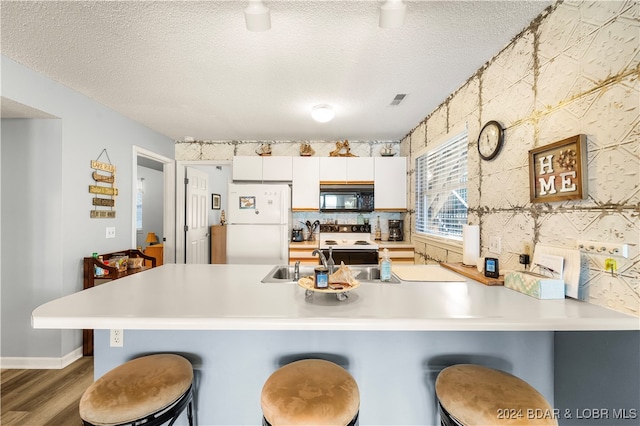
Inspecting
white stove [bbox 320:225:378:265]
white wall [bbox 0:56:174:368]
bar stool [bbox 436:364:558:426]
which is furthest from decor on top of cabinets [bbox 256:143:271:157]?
bar stool [bbox 436:364:558:426]

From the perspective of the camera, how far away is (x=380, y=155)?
4.00 meters

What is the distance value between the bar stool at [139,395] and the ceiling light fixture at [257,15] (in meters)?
1.68

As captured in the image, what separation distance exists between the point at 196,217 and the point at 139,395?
3614 mm

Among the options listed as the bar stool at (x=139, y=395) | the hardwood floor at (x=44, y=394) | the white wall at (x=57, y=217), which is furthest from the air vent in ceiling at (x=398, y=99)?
the hardwood floor at (x=44, y=394)

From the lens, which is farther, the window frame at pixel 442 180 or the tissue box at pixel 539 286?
the window frame at pixel 442 180

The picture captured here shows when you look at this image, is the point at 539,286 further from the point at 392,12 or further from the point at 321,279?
the point at 392,12

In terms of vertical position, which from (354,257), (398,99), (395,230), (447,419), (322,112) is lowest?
(447,419)

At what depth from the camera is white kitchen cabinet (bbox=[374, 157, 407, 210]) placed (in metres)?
3.69

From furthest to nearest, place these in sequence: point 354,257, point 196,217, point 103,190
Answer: point 196,217
point 354,257
point 103,190

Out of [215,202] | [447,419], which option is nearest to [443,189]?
[447,419]

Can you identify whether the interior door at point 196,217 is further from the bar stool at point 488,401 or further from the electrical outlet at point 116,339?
the bar stool at point 488,401

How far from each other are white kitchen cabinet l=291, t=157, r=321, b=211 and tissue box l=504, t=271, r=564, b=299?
2659mm

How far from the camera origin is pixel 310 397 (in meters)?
0.96

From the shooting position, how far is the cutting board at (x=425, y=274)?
1.61m
